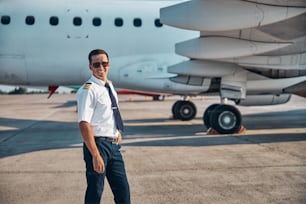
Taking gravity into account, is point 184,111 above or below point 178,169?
below

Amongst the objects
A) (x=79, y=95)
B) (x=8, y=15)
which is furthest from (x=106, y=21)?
(x=79, y=95)

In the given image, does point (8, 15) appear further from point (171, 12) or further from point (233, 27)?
point (233, 27)

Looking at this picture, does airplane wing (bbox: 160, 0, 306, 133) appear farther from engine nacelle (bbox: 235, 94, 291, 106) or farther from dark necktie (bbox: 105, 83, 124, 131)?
dark necktie (bbox: 105, 83, 124, 131)

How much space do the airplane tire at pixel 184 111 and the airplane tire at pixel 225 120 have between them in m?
4.37

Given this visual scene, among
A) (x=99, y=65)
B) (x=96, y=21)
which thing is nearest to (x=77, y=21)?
(x=96, y=21)

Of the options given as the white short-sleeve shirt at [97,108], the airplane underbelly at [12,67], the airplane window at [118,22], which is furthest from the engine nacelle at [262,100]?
the white short-sleeve shirt at [97,108]

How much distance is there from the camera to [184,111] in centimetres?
1399

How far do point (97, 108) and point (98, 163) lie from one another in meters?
0.48

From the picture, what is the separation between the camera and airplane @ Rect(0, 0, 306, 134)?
345 inches

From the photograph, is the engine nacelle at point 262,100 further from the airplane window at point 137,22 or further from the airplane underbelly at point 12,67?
the airplane underbelly at point 12,67

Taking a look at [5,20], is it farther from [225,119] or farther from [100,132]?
[100,132]

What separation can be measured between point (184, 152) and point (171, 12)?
3.11 meters

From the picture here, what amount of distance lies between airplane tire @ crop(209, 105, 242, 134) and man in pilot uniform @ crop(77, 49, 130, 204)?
626 cm

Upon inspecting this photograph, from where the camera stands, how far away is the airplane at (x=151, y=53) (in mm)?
8758
